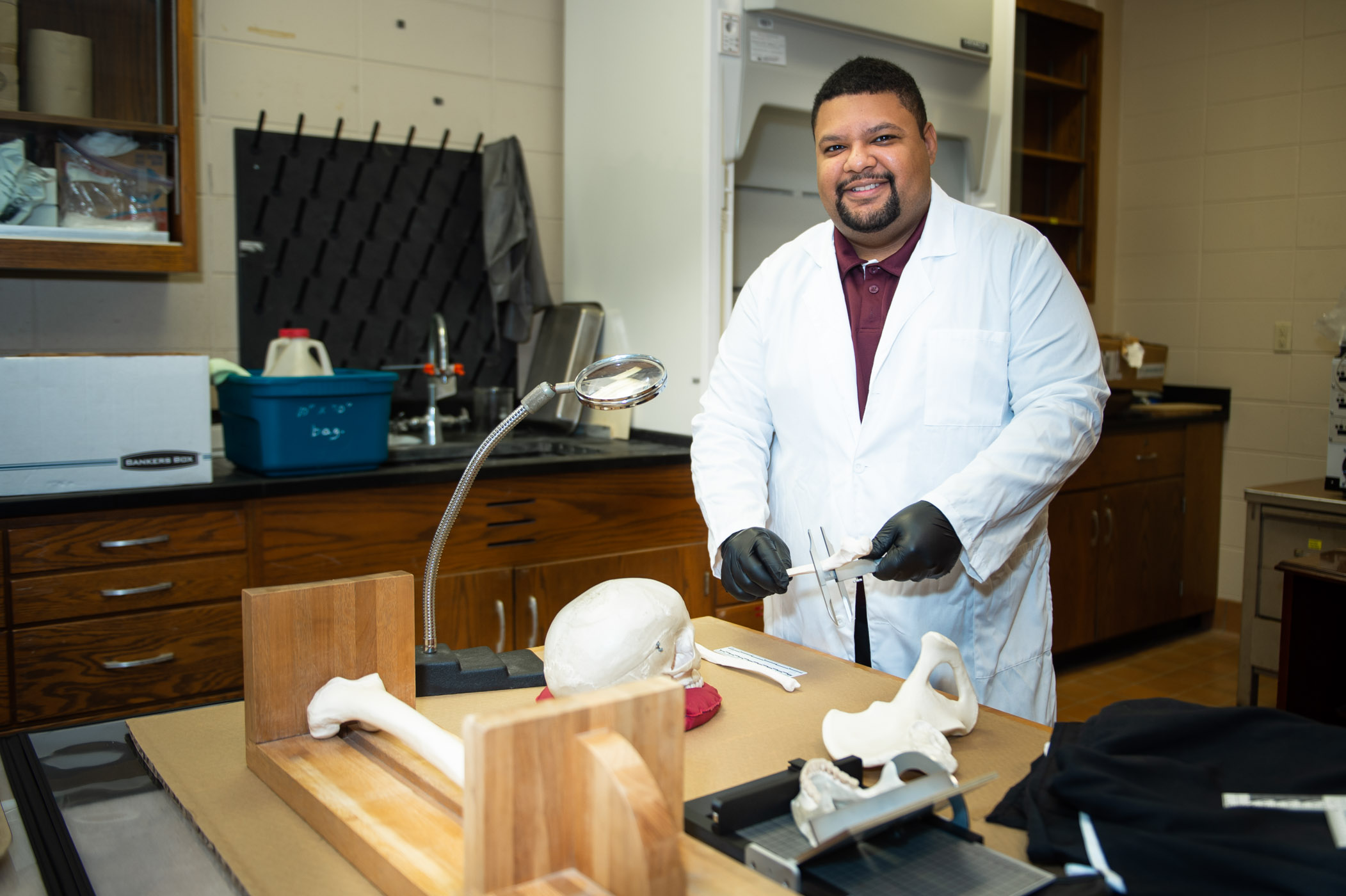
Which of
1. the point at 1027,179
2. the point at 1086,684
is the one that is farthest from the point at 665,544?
the point at 1027,179

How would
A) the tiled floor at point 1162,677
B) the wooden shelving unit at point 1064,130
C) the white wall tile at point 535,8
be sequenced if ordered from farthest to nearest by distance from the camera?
the wooden shelving unit at point 1064,130
the tiled floor at point 1162,677
the white wall tile at point 535,8

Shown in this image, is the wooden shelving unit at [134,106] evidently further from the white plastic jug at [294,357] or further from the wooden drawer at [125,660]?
the wooden drawer at [125,660]

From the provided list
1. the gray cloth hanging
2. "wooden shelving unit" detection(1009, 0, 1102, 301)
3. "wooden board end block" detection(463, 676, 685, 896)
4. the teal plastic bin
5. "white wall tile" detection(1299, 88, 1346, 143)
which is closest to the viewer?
"wooden board end block" detection(463, 676, 685, 896)

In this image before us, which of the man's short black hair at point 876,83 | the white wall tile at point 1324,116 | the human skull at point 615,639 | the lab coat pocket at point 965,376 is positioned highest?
the white wall tile at point 1324,116

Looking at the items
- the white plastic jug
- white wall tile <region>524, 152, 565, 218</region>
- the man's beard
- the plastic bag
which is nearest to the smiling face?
the man's beard

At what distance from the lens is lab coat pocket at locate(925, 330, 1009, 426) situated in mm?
1689

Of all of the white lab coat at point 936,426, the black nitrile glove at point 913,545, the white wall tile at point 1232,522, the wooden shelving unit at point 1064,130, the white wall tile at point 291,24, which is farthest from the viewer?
the wooden shelving unit at point 1064,130

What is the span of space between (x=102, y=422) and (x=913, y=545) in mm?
1660

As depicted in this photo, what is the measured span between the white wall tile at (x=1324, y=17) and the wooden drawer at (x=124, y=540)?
155 inches

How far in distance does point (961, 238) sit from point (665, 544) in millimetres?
1288

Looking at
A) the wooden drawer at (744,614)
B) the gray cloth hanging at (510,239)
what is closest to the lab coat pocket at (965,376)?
the wooden drawer at (744,614)

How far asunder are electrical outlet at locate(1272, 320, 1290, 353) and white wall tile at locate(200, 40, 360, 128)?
3.35 metres

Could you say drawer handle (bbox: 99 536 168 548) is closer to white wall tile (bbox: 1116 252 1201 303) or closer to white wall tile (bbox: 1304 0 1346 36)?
white wall tile (bbox: 1116 252 1201 303)

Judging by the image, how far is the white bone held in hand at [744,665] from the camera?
1248 mm
